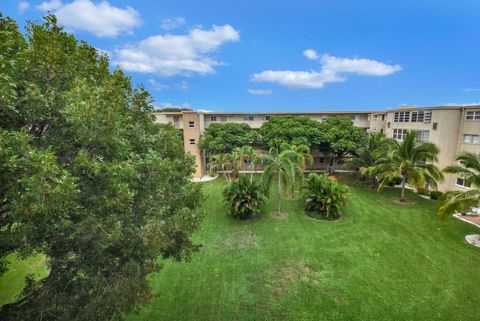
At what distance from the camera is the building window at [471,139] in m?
17.4

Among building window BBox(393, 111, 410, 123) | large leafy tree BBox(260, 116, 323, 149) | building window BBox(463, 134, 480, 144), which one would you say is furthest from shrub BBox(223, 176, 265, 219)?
building window BBox(393, 111, 410, 123)

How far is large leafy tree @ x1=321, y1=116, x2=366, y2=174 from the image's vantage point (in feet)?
82.7

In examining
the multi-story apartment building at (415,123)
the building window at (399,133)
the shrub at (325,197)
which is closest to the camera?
the shrub at (325,197)

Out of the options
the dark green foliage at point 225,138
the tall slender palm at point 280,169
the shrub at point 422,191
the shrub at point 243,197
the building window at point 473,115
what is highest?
the building window at point 473,115

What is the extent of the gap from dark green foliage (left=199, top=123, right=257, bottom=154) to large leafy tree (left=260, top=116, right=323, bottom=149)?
2076mm

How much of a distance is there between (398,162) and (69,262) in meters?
19.7

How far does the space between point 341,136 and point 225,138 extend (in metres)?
11.8

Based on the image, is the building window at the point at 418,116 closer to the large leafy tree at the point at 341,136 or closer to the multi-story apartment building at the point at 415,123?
the multi-story apartment building at the point at 415,123

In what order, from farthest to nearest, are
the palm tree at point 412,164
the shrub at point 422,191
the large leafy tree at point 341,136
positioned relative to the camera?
the large leafy tree at point 341,136
the shrub at point 422,191
the palm tree at point 412,164

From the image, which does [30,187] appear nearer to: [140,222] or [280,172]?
[140,222]

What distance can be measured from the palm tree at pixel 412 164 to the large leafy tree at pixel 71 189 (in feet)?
54.8

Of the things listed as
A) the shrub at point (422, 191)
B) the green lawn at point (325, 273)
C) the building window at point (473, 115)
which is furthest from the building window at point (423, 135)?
the green lawn at point (325, 273)

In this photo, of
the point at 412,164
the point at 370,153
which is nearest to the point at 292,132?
the point at 370,153

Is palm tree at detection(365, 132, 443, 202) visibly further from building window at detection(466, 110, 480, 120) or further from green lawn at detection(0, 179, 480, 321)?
building window at detection(466, 110, 480, 120)
